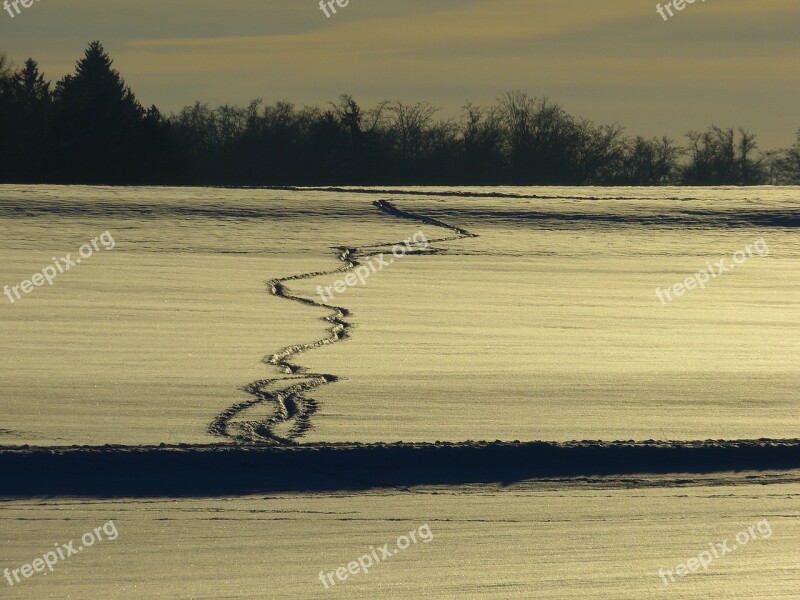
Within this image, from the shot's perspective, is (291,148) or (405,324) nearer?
(405,324)

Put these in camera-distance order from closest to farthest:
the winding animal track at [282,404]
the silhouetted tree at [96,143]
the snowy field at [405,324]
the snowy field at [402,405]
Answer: the snowy field at [402,405] < the winding animal track at [282,404] < the snowy field at [405,324] < the silhouetted tree at [96,143]

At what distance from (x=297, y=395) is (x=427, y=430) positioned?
695 millimetres

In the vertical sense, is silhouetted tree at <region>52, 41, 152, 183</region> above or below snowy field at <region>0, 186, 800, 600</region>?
above

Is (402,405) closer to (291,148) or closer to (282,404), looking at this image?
(282,404)

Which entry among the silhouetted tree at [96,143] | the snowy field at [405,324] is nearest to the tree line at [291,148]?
the silhouetted tree at [96,143]

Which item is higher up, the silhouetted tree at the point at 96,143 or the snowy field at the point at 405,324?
the silhouetted tree at the point at 96,143

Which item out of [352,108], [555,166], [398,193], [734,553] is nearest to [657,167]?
[555,166]

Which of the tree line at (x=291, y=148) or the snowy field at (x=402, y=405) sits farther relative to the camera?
the tree line at (x=291, y=148)

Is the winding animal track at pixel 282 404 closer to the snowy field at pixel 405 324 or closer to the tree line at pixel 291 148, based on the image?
the snowy field at pixel 405 324

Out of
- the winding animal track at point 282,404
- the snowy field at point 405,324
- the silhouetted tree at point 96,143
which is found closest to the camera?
the winding animal track at point 282,404

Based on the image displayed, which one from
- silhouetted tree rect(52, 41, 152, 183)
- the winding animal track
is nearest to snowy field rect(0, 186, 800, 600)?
the winding animal track

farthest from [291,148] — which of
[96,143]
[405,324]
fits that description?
[405,324]

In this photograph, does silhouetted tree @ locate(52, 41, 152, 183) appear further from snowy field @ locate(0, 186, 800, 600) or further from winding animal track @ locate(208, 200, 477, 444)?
winding animal track @ locate(208, 200, 477, 444)

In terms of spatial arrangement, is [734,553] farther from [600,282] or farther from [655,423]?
[600,282]
